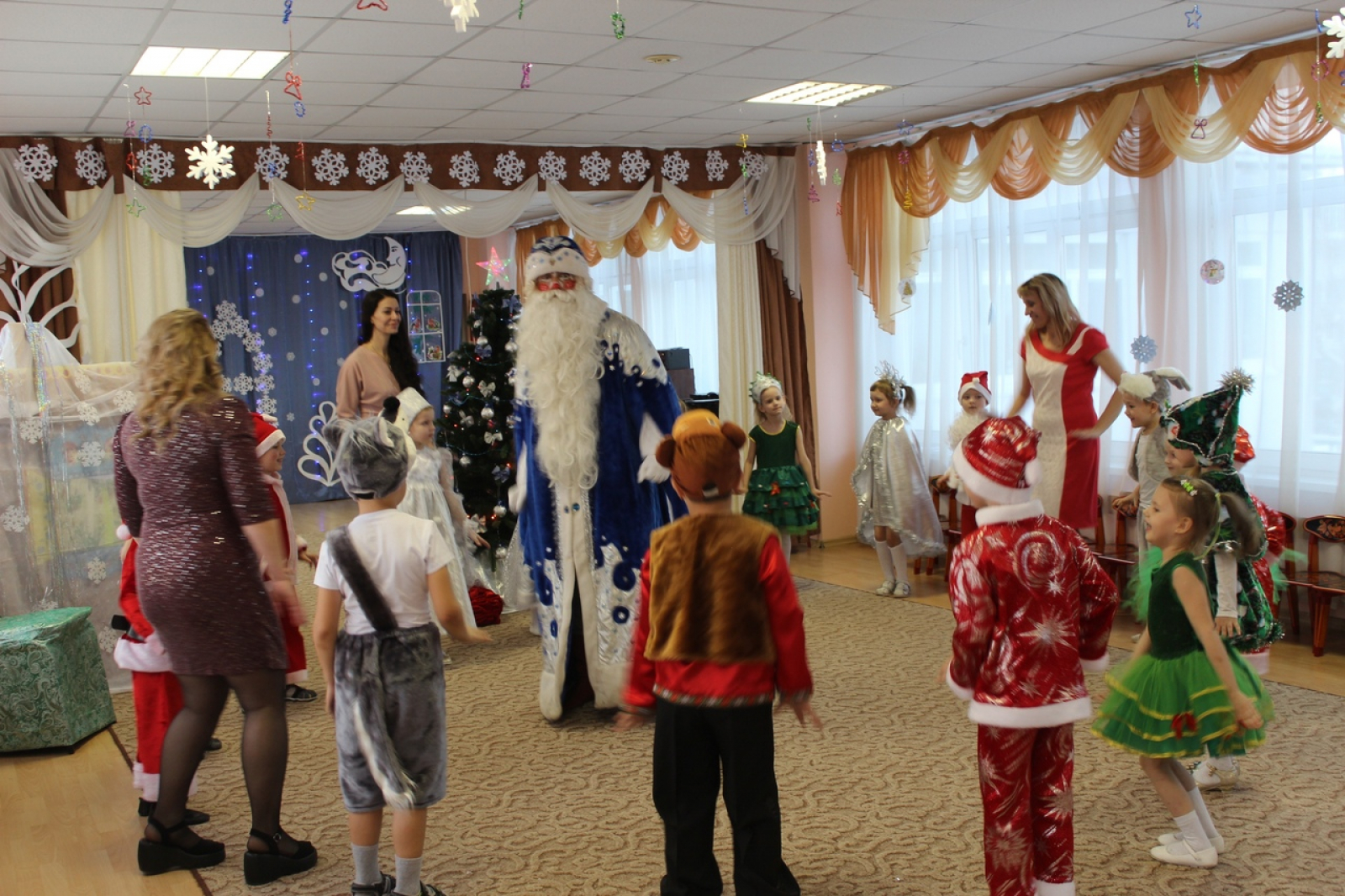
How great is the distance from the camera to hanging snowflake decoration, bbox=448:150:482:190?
7195 millimetres

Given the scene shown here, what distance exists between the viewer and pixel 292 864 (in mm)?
3346

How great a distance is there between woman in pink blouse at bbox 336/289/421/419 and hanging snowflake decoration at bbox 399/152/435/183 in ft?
5.37

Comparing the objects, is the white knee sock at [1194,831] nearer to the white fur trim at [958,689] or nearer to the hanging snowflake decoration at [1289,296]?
the white fur trim at [958,689]

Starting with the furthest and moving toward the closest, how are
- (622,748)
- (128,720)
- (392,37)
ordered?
1. (128,720)
2. (392,37)
3. (622,748)

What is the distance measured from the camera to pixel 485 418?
6375 mm

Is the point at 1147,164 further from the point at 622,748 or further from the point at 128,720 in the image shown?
the point at 128,720

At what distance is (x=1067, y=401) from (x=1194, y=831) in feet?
7.89

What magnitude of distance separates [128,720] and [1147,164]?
5.69m

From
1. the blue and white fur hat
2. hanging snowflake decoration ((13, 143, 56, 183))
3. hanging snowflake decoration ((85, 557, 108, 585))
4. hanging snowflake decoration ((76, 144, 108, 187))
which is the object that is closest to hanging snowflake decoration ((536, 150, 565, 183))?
hanging snowflake decoration ((76, 144, 108, 187))

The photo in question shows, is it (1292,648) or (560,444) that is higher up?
(560,444)

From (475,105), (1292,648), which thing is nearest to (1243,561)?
(1292,648)

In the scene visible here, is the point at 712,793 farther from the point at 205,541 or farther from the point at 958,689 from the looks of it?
the point at 205,541

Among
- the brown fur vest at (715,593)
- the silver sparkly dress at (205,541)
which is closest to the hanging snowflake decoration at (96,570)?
the silver sparkly dress at (205,541)

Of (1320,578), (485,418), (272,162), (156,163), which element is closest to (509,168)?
(272,162)
